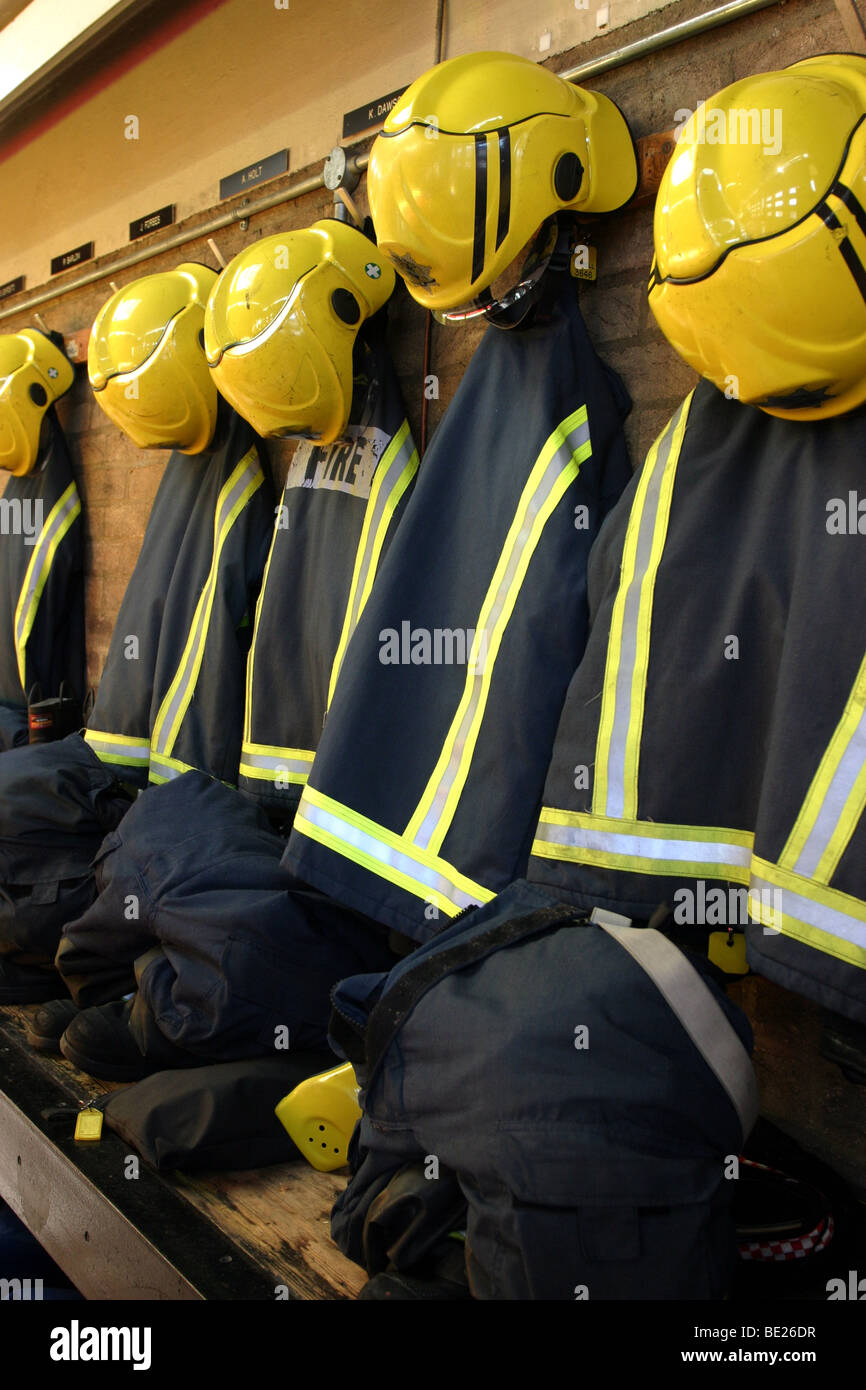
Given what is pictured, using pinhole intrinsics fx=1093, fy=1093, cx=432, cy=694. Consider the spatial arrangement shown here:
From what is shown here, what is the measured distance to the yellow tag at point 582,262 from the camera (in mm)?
1496

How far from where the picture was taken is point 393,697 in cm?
146

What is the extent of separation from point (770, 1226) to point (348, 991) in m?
0.44

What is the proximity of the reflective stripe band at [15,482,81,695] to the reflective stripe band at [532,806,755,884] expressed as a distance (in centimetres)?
194

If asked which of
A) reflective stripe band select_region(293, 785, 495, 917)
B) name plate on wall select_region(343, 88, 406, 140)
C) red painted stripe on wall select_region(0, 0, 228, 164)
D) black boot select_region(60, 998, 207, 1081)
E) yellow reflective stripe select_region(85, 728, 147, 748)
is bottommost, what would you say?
black boot select_region(60, 998, 207, 1081)

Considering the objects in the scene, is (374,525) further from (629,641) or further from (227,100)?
(227,100)

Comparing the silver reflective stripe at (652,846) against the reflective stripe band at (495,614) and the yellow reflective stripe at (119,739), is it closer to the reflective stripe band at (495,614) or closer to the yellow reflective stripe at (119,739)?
the reflective stripe band at (495,614)

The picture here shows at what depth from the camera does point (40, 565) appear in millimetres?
2779

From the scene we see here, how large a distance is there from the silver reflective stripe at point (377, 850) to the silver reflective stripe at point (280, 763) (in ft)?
1.36

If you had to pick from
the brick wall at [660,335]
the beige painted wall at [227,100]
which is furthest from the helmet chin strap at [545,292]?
the beige painted wall at [227,100]

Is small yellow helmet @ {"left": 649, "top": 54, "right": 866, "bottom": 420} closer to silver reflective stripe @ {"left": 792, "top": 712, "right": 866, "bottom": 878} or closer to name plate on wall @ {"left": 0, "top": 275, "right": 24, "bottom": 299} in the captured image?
silver reflective stripe @ {"left": 792, "top": 712, "right": 866, "bottom": 878}

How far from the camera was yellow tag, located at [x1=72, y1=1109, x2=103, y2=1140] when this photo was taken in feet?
4.55

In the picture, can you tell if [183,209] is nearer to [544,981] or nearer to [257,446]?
[257,446]

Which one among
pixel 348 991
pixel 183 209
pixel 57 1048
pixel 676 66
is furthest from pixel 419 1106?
pixel 183 209

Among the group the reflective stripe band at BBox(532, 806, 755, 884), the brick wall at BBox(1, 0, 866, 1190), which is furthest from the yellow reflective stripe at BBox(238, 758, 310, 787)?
the reflective stripe band at BBox(532, 806, 755, 884)
